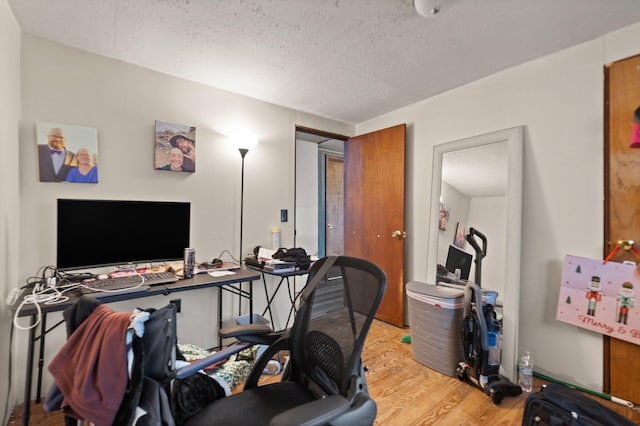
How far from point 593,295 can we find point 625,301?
151mm

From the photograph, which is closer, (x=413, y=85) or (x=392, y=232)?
(x=413, y=85)

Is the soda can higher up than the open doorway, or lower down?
lower down

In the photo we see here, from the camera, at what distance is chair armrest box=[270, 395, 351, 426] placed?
0.78 m

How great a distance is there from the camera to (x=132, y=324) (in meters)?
0.96

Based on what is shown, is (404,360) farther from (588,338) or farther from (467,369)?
(588,338)

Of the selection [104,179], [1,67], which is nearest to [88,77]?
[1,67]

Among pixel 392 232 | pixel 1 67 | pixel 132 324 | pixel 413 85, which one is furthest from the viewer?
pixel 392 232

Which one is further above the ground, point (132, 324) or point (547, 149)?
point (547, 149)

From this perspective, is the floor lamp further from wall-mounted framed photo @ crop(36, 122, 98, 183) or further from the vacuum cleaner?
the vacuum cleaner

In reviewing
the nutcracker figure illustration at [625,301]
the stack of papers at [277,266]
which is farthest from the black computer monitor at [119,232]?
the nutcracker figure illustration at [625,301]

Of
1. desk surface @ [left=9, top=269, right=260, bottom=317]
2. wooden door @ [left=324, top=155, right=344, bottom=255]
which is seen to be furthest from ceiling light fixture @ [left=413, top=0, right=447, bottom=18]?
wooden door @ [left=324, top=155, right=344, bottom=255]

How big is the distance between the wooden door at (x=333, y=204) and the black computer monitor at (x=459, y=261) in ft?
8.94

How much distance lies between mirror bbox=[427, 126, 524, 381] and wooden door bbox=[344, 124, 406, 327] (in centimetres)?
41

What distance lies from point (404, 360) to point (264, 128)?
2.64 m
